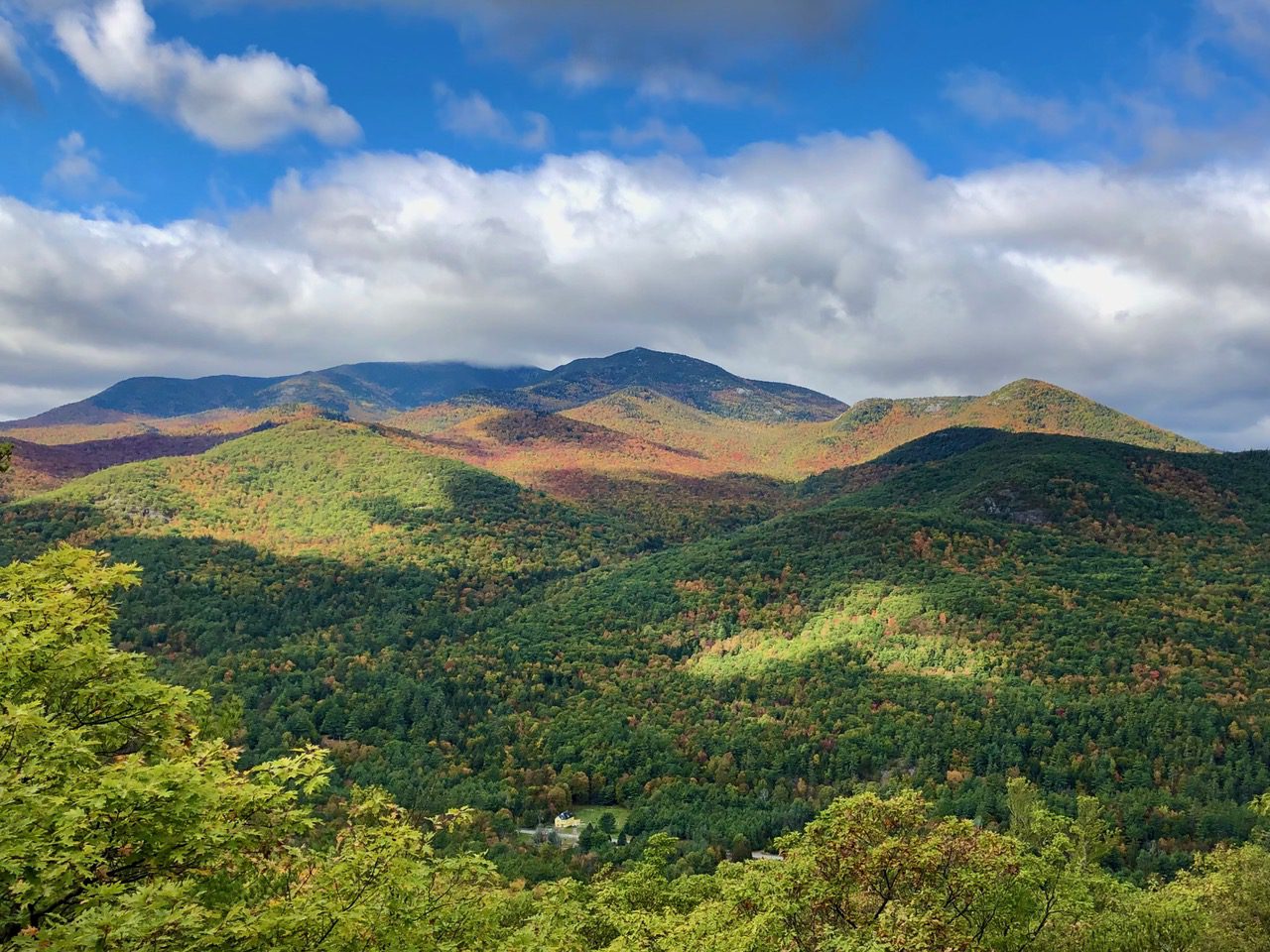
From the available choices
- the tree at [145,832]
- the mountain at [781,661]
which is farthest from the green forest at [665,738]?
the mountain at [781,661]

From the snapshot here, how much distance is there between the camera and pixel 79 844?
14531 millimetres

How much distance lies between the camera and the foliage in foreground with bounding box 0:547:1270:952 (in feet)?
43.8

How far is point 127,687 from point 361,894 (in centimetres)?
793

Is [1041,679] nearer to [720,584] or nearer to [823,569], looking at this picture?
[823,569]

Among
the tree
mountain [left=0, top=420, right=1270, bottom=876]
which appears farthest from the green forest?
mountain [left=0, top=420, right=1270, bottom=876]

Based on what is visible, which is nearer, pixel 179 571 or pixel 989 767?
pixel 989 767

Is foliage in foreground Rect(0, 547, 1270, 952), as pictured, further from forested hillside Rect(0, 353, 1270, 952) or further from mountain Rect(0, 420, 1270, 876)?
mountain Rect(0, 420, 1270, 876)

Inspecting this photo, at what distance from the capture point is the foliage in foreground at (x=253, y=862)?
13359 millimetres

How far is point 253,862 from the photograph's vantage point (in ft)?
59.1

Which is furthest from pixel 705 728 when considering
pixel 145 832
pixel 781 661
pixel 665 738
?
pixel 145 832

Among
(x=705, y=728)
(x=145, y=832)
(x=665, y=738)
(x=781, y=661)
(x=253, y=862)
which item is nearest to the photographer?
(x=145, y=832)

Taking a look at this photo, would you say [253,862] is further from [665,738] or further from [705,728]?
[705,728]

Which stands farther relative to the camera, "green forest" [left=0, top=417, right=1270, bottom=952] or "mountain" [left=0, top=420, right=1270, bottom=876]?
"mountain" [left=0, top=420, right=1270, bottom=876]

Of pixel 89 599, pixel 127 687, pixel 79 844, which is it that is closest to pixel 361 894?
pixel 79 844
